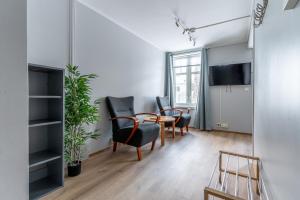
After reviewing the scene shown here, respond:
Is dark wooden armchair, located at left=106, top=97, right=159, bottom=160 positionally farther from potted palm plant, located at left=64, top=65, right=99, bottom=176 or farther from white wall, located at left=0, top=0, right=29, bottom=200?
white wall, located at left=0, top=0, right=29, bottom=200

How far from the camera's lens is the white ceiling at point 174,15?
2.53m

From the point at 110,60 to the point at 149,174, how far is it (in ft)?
7.10

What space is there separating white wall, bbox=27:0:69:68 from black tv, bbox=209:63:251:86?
3830 mm

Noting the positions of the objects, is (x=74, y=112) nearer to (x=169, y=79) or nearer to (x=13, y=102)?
(x=13, y=102)

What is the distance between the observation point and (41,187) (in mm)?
1718

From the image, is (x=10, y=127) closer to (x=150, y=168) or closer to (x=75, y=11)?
(x=150, y=168)

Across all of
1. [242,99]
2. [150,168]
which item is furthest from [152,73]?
[150,168]

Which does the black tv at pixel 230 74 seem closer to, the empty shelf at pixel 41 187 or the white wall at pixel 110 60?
the white wall at pixel 110 60

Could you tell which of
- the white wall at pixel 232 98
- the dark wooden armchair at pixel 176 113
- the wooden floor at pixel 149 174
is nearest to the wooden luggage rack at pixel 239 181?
the wooden floor at pixel 149 174

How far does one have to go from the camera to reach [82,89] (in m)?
2.05

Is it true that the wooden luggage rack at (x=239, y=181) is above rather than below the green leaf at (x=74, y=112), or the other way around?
below

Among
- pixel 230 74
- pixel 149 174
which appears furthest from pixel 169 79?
pixel 149 174

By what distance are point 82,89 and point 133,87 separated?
5.85 ft

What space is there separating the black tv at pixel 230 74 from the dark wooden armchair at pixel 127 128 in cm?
266
